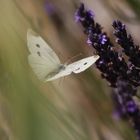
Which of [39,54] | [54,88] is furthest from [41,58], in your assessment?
[54,88]

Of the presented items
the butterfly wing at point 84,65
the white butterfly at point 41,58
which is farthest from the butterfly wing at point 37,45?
the butterfly wing at point 84,65

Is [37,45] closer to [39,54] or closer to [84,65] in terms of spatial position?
[39,54]

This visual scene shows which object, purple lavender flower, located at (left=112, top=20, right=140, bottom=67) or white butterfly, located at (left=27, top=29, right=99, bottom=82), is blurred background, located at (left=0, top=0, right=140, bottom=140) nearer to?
white butterfly, located at (left=27, top=29, right=99, bottom=82)

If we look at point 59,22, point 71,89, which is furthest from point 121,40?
point 59,22

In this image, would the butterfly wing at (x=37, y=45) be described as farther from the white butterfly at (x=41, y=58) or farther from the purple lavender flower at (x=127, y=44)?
the purple lavender flower at (x=127, y=44)

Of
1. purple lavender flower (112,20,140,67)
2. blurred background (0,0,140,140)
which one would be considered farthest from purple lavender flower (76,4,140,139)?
→ blurred background (0,0,140,140)
